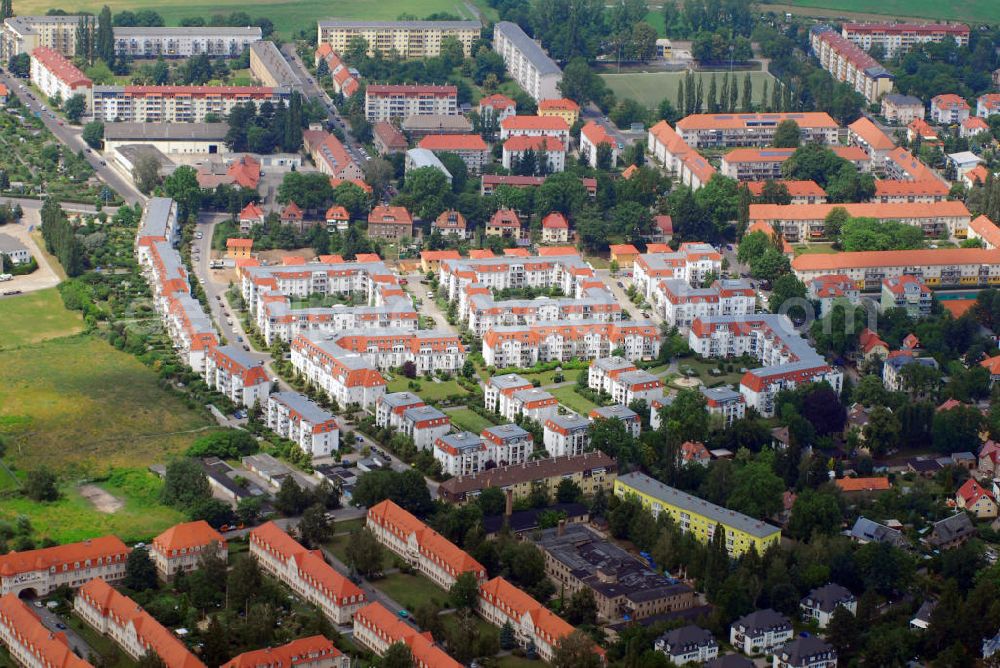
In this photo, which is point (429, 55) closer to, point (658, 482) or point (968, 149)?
point (968, 149)

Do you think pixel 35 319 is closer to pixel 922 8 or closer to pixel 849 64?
pixel 849 64

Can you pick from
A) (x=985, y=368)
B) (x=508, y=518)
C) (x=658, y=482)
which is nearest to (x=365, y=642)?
(x=508, y=518)

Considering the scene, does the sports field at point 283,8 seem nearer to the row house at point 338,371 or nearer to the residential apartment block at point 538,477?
the row house at point 338,371

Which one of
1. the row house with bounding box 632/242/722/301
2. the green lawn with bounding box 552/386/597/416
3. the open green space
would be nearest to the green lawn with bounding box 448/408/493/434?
the green lawn with bounding box 552/386/597/416

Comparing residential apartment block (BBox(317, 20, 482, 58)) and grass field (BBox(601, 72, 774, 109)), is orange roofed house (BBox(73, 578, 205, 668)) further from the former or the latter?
residential apartment block (BBox(317, 20, 482, 58))

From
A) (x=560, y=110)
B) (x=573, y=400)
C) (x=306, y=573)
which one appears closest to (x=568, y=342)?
(x=573, y=400)

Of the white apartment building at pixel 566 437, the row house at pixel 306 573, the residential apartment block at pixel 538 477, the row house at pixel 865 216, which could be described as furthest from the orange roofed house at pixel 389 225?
the row house at pixel 306 573
